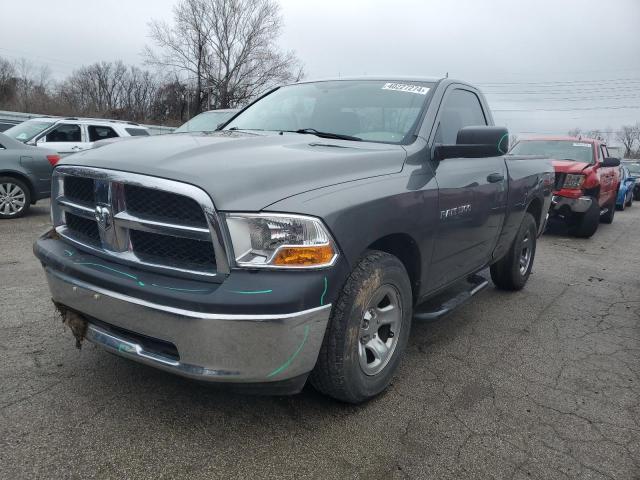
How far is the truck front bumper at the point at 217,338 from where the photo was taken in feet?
6.92

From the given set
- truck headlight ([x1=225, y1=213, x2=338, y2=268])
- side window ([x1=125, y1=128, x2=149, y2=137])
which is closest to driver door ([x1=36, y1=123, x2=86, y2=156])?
side window ([x1=125, y1=128, x2=149, y2=137])

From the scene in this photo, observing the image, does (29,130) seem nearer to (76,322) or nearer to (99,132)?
(99,132)

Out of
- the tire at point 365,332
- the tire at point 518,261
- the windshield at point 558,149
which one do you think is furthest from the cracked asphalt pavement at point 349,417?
the windshield at point 558,149

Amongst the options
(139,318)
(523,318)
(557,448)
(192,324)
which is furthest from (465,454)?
(523,318)

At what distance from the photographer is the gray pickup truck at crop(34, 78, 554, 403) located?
7.06 feet

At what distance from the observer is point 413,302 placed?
10.7ft

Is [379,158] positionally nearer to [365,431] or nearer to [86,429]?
[365,431]

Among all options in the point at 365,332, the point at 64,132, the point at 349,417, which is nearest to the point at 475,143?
the point at 365,332

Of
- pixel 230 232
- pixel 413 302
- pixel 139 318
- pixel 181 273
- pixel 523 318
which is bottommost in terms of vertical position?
pixel 523 318

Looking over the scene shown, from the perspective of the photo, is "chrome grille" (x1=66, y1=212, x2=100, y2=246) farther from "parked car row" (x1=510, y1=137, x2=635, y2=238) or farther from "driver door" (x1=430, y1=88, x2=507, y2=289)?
"parked car row" (x1=510, y1=137, x2=635, y2=238)

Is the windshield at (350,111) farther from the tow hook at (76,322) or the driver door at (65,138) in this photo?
the driver door at (65,138)

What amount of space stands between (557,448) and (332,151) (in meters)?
1.89

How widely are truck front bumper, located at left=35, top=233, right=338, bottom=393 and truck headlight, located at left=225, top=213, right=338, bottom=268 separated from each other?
156 mm

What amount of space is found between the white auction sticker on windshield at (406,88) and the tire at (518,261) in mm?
1991
